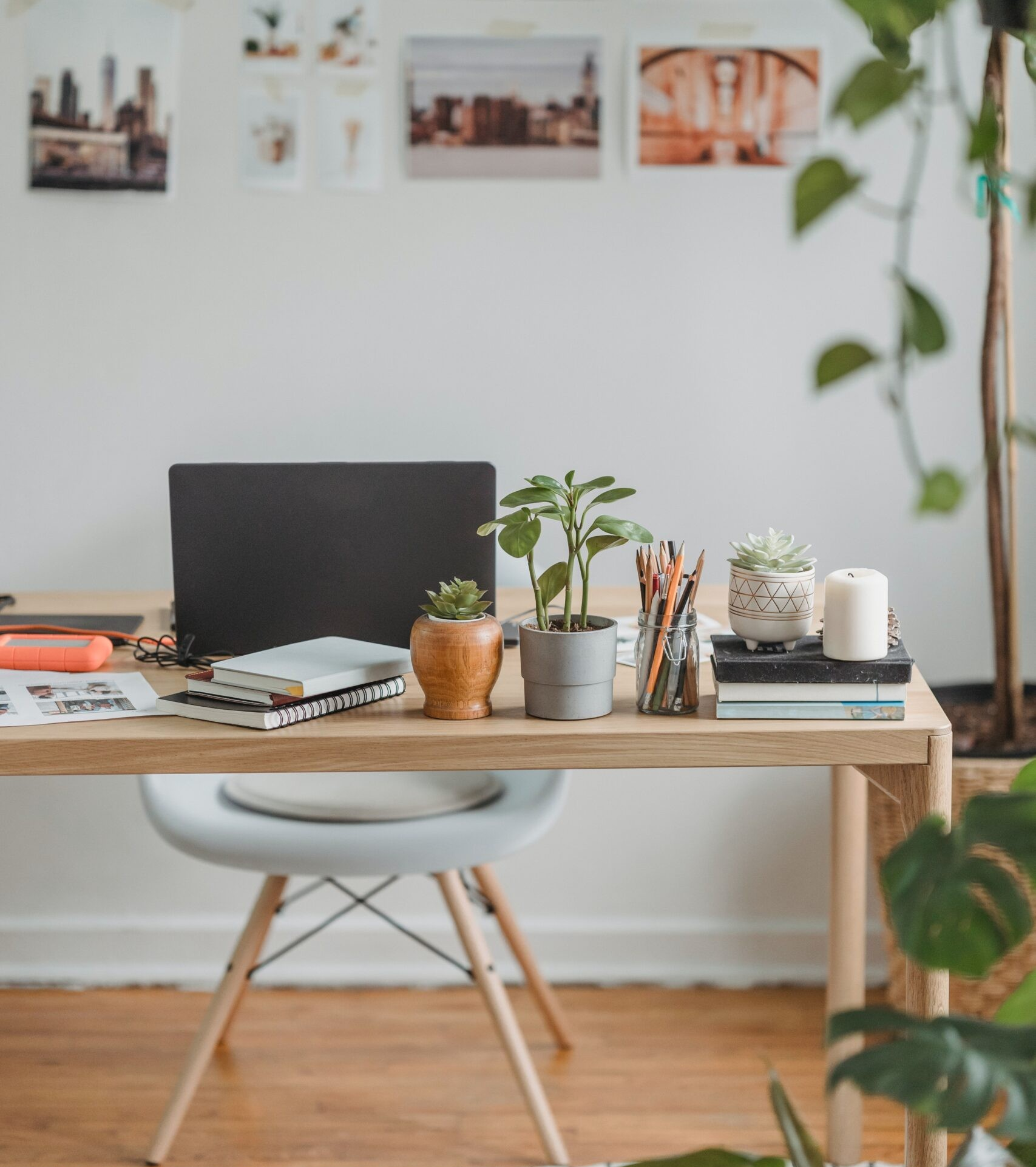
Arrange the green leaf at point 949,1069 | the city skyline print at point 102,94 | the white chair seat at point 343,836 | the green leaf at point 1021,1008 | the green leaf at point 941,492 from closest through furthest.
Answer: the green leaf at point 941,492
the green leaf at point 949,1069
the green leaf at point 1021,1008
the white chair seat at point 343,836
the city skyline print at point 102,94

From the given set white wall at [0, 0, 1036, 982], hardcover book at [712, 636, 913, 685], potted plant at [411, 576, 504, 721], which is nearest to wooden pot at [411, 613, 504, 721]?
potted plant at [411, 576, 504, 721]

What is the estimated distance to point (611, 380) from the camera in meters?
2.21

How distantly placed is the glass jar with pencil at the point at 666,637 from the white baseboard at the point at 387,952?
3.82ft

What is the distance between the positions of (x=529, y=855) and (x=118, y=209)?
1.36m

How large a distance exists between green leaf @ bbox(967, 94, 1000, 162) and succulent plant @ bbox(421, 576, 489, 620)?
2.57 feet

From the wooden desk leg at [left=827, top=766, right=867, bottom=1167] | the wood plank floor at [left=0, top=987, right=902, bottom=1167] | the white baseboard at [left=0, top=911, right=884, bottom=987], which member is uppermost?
the wooden desk leg at [left=827, top=766, right=867, bottom=1167]

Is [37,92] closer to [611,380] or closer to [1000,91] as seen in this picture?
[611,380]

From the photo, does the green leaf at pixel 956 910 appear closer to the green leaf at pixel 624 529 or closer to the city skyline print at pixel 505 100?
the green leaf at pixel 624 529

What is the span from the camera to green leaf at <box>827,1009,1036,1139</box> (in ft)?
1.89

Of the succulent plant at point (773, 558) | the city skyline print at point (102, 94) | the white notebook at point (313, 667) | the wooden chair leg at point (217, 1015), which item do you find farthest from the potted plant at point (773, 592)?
the city skyline print at point (102, 94)

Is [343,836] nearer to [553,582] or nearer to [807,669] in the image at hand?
[553,582]

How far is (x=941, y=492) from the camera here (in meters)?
0.44

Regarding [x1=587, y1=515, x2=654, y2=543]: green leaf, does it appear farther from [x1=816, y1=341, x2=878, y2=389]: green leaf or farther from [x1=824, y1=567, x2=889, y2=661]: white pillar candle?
[x1=816, y1=341, x2=878, y2=389]: green leaf

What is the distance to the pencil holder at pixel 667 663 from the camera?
1.23 metres
